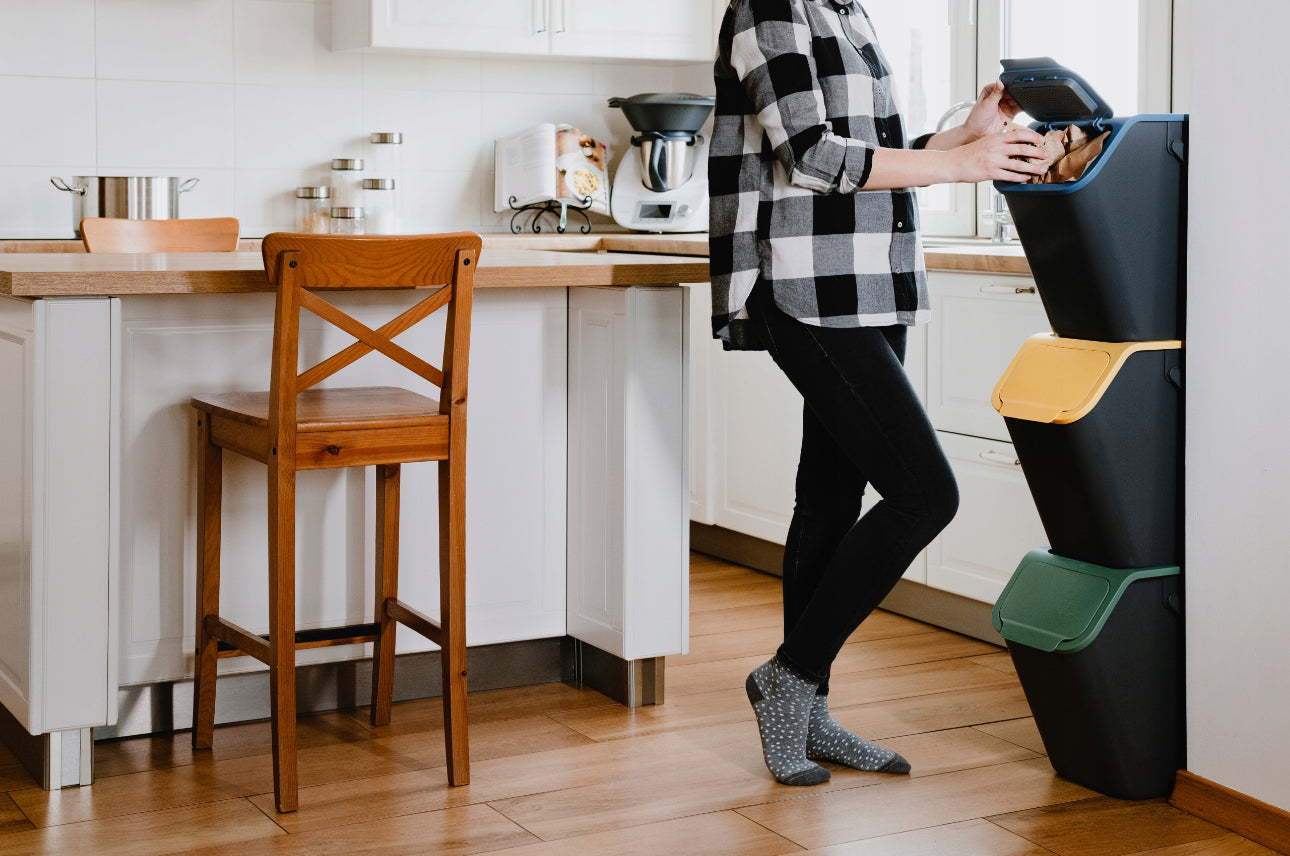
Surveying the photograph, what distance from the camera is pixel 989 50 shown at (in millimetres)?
3904

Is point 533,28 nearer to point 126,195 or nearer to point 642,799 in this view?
point 126,195

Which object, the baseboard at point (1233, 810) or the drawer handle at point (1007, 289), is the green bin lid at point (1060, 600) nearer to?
the baseboard at point (1233, 810)

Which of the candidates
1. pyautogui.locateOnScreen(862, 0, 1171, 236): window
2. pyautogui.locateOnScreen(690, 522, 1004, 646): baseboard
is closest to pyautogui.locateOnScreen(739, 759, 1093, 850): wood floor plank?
pyautogui.locateOnScreen(690, 522, 1004, 646): baseboard

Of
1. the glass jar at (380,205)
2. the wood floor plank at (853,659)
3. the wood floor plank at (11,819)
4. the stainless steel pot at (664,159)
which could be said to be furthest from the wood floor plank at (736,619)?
the glass jar at (380,205)

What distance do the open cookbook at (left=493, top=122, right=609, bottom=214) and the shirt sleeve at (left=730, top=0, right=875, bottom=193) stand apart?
2579 millimetres

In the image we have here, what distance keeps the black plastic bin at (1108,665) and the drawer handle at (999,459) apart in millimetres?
747

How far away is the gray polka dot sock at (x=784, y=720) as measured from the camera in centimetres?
230

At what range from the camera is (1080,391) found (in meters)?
2.12

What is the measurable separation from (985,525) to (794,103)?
1.35 m

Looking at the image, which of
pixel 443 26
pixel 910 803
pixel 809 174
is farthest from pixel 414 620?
Answer: pixel 443 26

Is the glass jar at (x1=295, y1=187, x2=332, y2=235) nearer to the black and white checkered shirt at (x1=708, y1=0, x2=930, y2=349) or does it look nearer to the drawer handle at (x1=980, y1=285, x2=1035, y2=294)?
the drawer handle at (x1=980, y1=285, x2=1035, y2=294)

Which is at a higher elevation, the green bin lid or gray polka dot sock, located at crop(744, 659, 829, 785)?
the green bin lid

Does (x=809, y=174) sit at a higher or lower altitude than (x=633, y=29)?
lower

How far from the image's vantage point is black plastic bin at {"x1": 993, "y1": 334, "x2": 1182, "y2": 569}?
213 centimetres
